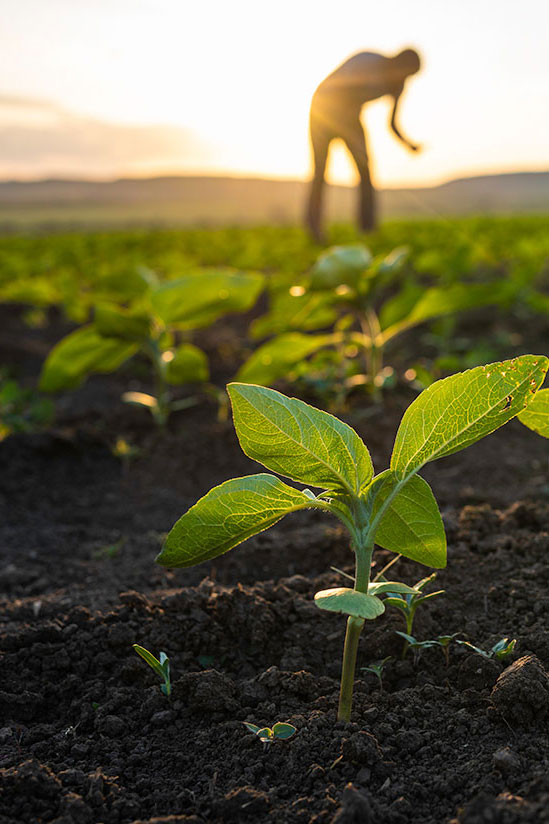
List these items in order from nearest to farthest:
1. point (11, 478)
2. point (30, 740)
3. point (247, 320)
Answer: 1. point (30, 740)
2. point (11, 478)
3. point (247, 320)

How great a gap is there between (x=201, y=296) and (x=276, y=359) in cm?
45

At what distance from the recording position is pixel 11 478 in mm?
3373

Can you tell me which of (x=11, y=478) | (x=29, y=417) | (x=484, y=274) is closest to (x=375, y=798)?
(x=11, y=478)

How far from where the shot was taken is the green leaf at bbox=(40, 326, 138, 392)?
3.56 m

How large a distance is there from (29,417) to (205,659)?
2.68 m

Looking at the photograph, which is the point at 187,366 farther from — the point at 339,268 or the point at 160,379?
the point at 339,268

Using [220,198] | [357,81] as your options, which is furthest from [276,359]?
[220,198]

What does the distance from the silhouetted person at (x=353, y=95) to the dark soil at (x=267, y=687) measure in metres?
1.39

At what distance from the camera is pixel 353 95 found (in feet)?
8.84

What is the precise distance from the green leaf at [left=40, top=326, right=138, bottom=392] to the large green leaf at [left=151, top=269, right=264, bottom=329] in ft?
1.08

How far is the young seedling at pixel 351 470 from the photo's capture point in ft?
3.96

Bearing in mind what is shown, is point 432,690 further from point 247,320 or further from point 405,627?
point 247,320

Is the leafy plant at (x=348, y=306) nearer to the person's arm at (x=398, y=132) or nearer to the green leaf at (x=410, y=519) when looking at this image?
the person's arm at (x=398, y=132)

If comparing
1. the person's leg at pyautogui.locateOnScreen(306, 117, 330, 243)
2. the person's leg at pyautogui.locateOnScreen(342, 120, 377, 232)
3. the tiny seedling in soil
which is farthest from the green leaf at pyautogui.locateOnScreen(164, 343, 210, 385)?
the tiny seedling in soil
